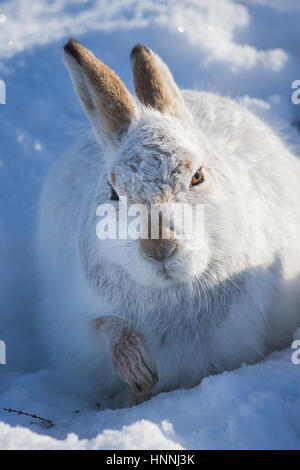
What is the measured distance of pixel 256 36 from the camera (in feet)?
21.3

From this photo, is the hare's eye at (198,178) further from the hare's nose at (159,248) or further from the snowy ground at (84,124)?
the snowy ground at (84,124)

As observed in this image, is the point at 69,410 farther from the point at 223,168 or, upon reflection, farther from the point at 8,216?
the point at 8,216

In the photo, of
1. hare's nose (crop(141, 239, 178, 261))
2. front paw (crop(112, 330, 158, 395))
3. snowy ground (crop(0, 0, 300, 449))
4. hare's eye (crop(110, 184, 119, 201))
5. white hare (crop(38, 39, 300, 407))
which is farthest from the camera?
hare's eye (crop(110, 184, 119, 201))

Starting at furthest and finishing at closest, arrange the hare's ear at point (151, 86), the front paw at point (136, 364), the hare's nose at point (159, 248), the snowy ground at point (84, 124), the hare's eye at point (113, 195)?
the hare's ear at point (151, 86)
the hare's eye at point (113, 195)
the front paw at point (136, 364)
the hare's nose at point (159, 248)
the snowy ground at point (84, 124)

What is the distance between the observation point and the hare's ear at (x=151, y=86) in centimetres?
300

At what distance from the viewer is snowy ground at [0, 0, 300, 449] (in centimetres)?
218

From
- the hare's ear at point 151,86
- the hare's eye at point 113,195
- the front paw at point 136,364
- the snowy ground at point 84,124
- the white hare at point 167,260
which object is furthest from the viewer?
the hare's ear at point 151,86

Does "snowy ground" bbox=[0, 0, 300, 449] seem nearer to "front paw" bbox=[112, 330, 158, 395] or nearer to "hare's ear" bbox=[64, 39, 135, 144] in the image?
"front paw" bbox=[112, 330, 158, 395]

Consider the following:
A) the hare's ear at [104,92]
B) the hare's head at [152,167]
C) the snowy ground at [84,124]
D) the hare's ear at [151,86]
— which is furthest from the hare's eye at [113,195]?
the snowy ground at [84,124]

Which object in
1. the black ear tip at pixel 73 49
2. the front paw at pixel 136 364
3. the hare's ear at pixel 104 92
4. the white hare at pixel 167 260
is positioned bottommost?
the front paw at pixel 136 364

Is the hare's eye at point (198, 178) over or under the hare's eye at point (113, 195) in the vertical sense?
over

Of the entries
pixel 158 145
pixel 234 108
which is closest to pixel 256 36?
pixel 234 108

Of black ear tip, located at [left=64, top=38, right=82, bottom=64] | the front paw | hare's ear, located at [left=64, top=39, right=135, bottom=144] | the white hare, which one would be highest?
black ear tip, located at [left=64, top=38, right=82, bottom=64]

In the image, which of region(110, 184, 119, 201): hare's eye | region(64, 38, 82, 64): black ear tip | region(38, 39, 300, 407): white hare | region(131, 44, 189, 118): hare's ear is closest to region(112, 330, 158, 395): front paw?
region(38, 39, 300, 407): white hare
